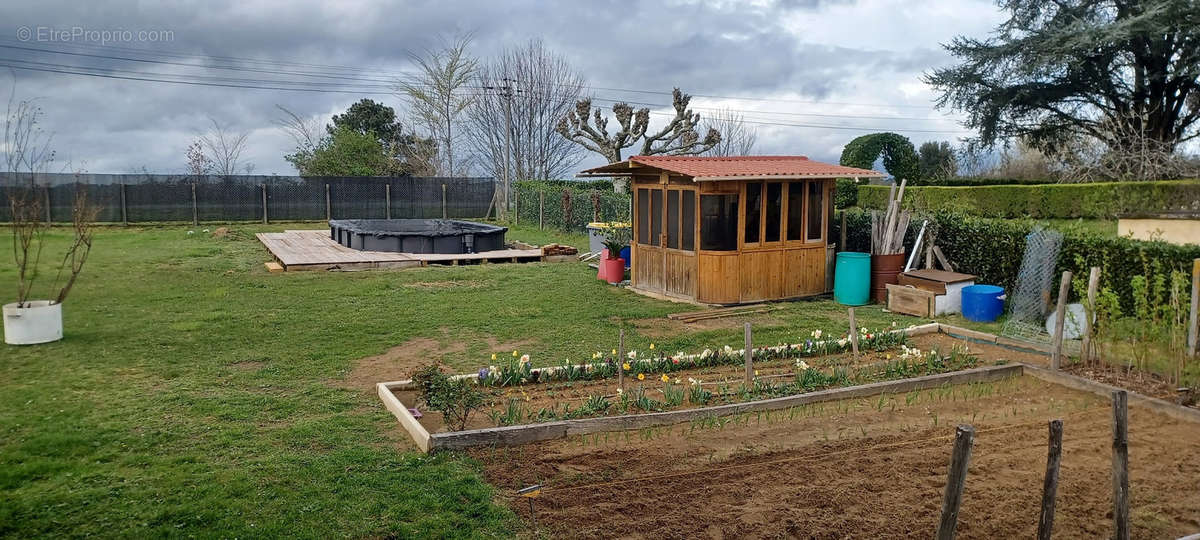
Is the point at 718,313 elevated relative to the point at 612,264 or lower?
lower

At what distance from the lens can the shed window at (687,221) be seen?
1214cm

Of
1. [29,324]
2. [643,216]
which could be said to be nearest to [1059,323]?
[643,216]

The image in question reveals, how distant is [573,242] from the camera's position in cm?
2191

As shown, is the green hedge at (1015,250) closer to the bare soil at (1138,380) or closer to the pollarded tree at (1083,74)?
the bare soil at (1138,380)

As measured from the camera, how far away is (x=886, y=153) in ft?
86.1

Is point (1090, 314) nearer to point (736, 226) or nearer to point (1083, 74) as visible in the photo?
point (736, 226)

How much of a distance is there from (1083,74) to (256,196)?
28621mm

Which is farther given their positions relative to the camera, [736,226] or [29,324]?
[736,226]

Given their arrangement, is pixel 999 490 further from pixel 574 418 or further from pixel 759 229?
pixel 759 229

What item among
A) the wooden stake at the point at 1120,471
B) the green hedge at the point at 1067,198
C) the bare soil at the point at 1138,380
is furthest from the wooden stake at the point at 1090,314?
the green hedge at the point at 1067,198

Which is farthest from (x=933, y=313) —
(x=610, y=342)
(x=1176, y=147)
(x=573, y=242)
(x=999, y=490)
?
(x=1176, y=147)

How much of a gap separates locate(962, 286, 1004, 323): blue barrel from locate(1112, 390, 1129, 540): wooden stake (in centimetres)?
687

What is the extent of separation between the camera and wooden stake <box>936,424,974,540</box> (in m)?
3.59

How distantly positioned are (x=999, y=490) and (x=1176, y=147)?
99.0ft
